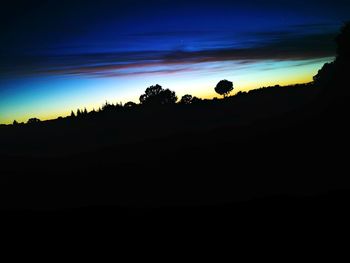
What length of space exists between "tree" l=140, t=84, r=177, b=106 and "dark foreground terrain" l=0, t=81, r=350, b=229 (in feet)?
241

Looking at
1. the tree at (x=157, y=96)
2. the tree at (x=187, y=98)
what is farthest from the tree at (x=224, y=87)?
the tree at (x=157, y=96)

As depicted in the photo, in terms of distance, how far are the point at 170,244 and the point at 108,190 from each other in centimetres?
2158

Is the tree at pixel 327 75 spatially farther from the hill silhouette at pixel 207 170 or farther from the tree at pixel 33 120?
the tree at pixel 33 120

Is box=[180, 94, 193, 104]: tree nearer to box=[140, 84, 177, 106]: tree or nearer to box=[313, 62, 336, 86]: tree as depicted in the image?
box=[140, 84, 177, 106]: tree

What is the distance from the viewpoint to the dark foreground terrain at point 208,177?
1020 cm

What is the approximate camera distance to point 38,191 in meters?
31.9

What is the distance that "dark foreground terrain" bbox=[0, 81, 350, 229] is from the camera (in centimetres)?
1020

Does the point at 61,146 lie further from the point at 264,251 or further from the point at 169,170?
the point at 264,251

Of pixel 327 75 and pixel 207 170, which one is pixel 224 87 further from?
pixel 207 170

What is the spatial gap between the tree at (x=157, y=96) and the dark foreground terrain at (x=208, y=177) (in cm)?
7338

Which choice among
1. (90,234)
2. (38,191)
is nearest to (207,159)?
(38,191)

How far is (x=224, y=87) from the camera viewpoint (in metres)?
144

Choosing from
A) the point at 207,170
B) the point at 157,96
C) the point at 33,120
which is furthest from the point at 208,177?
the point at 33,120

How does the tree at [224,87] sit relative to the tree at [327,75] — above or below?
above
